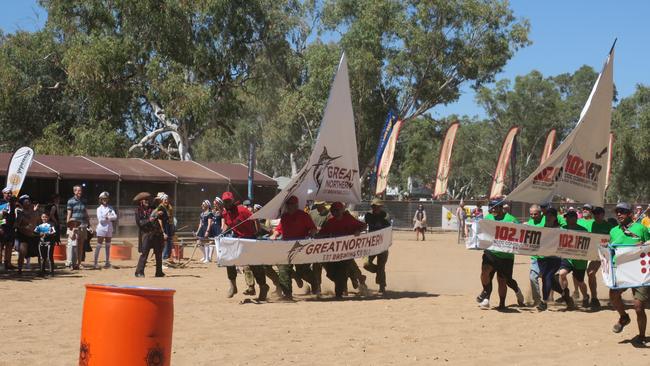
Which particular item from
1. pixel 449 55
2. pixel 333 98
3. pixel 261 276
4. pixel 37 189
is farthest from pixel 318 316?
pixel 449 55

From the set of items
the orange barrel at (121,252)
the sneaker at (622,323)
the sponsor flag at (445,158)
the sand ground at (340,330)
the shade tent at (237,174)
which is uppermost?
the sponsor flag at (445,158)

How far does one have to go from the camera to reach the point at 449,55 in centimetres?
5531

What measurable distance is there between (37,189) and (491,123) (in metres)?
64.6

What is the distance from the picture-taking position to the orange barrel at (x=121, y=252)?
943 inches

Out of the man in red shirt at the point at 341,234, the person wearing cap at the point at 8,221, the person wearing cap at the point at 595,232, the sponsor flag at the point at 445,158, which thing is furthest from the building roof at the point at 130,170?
the person wearing cap at the point at 595,232

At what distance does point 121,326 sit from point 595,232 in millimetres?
9871

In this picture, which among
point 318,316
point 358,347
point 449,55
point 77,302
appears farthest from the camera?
point 449,55

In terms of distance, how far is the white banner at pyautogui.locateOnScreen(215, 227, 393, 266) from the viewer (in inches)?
543

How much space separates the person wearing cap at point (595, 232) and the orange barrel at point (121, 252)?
13518 mm

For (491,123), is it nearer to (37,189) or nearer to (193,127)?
(193,127)

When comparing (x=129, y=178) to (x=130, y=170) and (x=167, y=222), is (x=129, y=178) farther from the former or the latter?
(x=167, y=222)

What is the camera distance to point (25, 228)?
17250 millimetres

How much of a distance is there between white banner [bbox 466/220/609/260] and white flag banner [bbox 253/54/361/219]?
3020mm

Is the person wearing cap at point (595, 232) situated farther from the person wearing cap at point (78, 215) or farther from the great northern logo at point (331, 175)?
the person wearing cap at point (78, 215)
